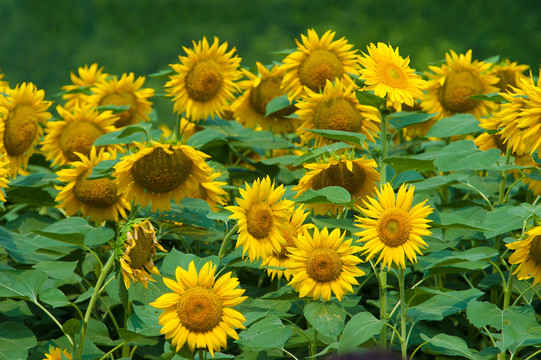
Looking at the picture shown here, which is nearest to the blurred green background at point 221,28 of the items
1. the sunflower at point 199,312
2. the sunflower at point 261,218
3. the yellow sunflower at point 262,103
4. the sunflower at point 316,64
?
the yellow sunflower at point 262,103

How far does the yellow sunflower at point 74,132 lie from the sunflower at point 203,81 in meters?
0.27

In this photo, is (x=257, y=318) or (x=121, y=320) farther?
(x=121, y=320)

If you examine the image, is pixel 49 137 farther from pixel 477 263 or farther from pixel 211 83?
pixel 477 263

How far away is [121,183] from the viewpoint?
207 centimetres

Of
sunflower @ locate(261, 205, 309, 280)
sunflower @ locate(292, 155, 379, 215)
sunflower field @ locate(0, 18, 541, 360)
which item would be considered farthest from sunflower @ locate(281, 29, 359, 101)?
sunflower @ locate(261, 205, 309, 280)

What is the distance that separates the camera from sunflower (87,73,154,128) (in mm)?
3002

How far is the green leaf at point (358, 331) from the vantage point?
1.70 metres

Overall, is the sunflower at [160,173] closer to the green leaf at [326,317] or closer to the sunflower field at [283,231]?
the sunflower field at [283,231]

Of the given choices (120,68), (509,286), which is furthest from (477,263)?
(120,68)

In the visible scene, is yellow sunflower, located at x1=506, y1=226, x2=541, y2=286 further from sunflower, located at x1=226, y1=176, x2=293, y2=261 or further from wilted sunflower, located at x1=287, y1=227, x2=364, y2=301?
sunflower, located at x1=226, y1=176, x2=293, y2=261

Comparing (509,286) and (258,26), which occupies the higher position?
(258,26)

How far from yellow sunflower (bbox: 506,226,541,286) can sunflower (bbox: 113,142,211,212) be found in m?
0.87

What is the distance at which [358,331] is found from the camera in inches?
68.5

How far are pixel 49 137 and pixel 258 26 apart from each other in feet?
43.5
